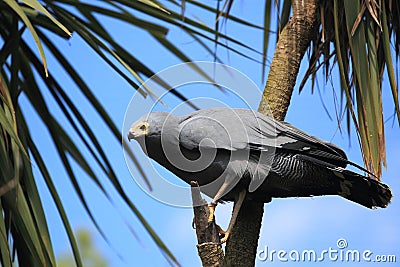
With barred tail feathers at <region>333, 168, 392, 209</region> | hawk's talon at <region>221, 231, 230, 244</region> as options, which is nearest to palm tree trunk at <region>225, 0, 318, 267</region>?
hawk's talon at <region>221, 231, 230, 244</region>

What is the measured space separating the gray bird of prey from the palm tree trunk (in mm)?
46

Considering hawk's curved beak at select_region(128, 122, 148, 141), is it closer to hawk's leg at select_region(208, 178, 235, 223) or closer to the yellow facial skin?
the yellow facial skin

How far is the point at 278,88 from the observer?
1.56m

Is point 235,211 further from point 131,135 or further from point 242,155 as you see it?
point 131,135

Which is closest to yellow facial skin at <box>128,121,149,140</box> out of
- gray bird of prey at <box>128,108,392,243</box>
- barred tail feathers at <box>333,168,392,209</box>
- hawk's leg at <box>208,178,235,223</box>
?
gray bird of prey at <box>128,108,392,243</box>

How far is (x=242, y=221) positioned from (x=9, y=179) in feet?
2.00

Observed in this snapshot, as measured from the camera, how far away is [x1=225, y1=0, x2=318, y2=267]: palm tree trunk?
1.44 m

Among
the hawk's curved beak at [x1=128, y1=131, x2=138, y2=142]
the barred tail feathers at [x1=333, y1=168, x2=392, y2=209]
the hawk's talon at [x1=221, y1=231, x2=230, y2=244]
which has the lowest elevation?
the hawk's talon at [x1=221, y1=231, x2=230, y2=244]

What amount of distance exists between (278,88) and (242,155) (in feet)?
0.78

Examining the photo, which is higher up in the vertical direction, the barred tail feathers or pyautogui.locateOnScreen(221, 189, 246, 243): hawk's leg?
the barred tail feathers

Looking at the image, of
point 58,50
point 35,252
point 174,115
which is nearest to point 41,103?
point 58,50

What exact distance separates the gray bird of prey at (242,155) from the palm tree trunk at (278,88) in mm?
46

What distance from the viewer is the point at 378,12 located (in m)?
1.68

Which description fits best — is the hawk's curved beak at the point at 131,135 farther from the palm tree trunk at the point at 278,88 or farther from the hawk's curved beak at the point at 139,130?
the palm tree trunk at the point at 278,88
